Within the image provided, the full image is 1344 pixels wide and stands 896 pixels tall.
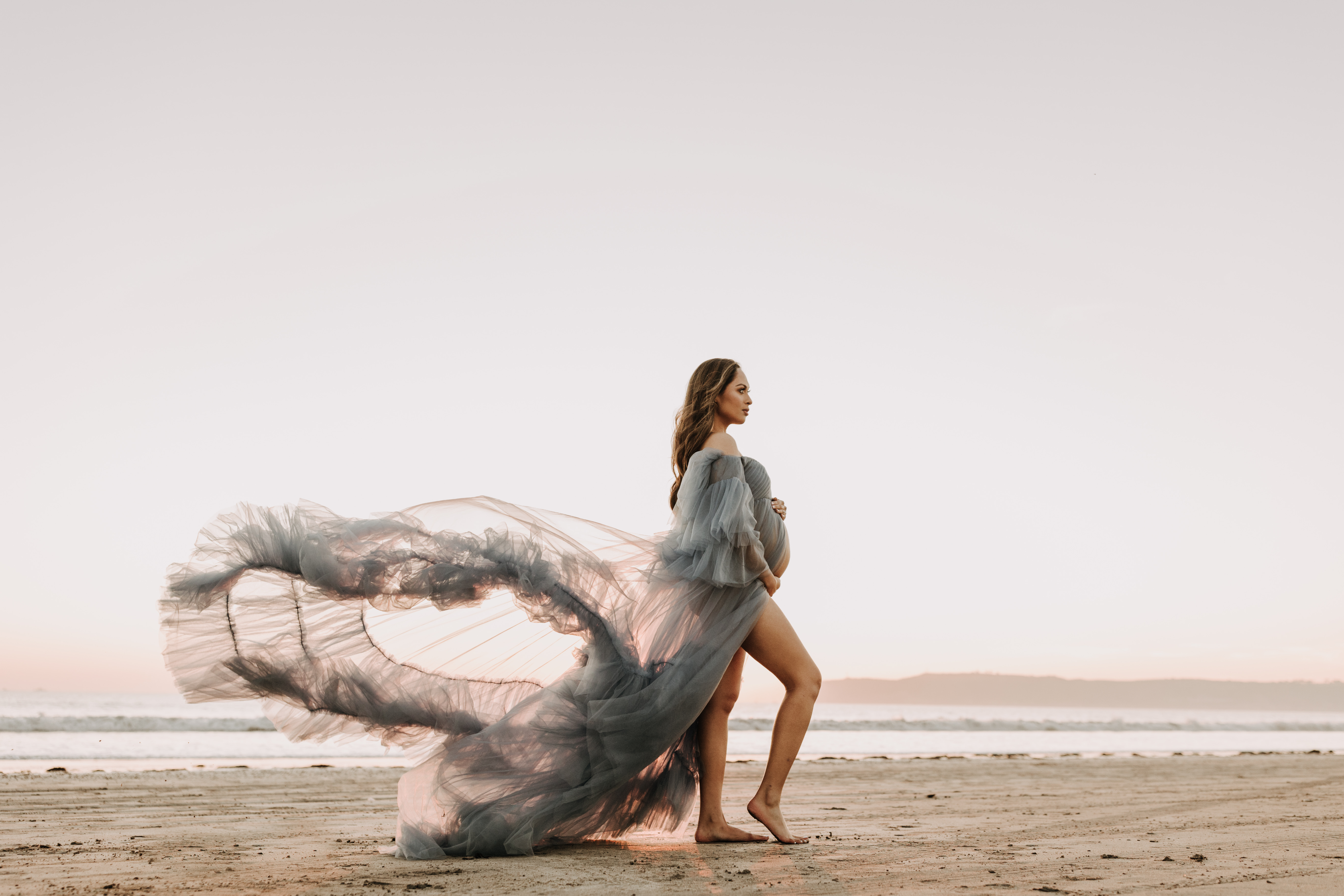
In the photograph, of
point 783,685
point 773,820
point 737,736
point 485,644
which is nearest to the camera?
point 485,644

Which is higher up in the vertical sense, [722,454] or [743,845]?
[722,454]

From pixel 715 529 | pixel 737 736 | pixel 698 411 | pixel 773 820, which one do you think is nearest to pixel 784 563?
pixel 715 529

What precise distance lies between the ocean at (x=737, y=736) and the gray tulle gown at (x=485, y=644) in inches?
13.9

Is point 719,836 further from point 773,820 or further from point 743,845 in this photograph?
point 773,820

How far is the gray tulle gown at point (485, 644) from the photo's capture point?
12.7ft

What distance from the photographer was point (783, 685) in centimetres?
459

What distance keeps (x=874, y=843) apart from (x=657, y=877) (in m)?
1.49

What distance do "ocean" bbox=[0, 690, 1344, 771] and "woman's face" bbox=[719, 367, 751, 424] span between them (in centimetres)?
233

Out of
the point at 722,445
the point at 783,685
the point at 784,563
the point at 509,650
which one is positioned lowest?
the point at 783,685

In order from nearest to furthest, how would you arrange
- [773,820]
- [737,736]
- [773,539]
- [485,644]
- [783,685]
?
[485,644] → [773,820] → [783,685] → [773,539] → [737,736]

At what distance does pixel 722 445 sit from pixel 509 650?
1.47 m

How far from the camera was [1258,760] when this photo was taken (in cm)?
1261

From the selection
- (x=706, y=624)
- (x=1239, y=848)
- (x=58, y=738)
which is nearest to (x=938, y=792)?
(x=1239, y=848)

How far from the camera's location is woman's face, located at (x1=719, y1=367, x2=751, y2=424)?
4836 mm
